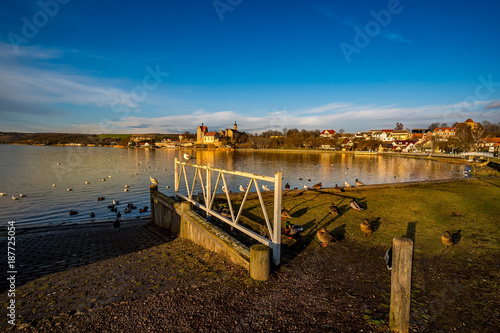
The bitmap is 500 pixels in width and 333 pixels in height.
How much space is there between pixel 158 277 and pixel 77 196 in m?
24.0

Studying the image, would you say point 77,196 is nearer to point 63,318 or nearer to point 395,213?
point 63,318

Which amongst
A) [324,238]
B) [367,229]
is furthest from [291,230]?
[367,229]

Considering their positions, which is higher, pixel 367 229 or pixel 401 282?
pixel 401 282

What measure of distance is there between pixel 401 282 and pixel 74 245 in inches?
492

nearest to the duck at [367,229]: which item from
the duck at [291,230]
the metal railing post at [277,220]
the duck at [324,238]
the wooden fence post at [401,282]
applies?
the duck at [324,238]

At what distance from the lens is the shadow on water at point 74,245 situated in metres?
7.67

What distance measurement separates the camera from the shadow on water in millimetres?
7675

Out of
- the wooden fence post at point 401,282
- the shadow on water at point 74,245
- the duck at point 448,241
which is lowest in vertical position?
the shadow on water at point 74,245

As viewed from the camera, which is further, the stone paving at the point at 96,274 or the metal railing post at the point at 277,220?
the metal railing post at the point at 277,220

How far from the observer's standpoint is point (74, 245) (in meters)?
11.1

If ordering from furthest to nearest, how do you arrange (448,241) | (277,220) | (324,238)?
(324,238) < (448,241) < (277,220)

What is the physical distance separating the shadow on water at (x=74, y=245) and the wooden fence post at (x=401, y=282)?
26.9ft

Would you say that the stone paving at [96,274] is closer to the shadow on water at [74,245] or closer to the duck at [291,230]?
the shadow on water at [74,245]

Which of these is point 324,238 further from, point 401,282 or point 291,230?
point 401,282
